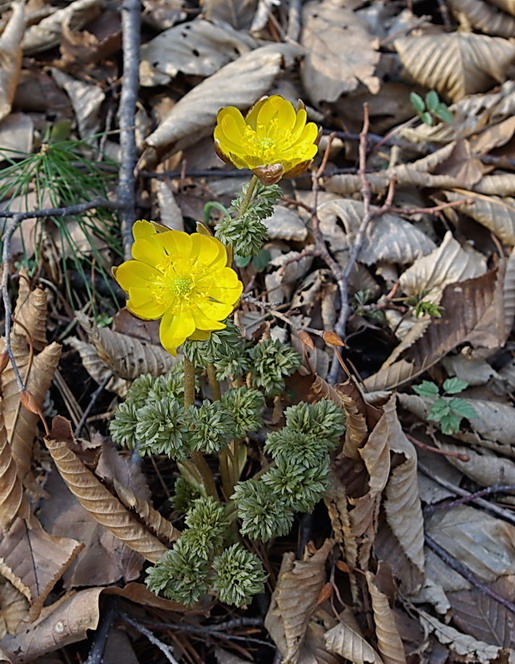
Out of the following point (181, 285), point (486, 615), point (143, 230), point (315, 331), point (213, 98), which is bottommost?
point (486, 615)

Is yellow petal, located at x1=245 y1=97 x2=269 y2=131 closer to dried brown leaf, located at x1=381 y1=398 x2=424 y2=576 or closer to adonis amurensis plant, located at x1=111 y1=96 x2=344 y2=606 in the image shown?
adonis amurensis plant, located at x1=111 y1=96 x2=344 y2=606

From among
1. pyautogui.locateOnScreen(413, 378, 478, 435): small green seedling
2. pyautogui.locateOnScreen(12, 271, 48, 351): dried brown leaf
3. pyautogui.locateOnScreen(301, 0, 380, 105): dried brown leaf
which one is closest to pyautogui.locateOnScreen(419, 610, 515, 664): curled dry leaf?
pyautogui.locateOnScreen(413, 378, 478, 435): small green seedling

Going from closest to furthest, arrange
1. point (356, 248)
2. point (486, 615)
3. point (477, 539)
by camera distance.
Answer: point (486, 615), point (477, 539), point (356, 248)

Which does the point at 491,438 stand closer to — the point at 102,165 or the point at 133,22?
the point at 102,165

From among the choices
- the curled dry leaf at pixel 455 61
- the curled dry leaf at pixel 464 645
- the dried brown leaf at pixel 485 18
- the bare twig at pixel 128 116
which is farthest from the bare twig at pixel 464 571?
the dried brown leaf at pixel 485 18

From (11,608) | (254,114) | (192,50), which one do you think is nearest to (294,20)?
(192,50)

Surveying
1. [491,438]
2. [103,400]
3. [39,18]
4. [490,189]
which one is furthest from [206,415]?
[39,18]

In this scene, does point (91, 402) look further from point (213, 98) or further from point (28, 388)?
point (213, 98)
